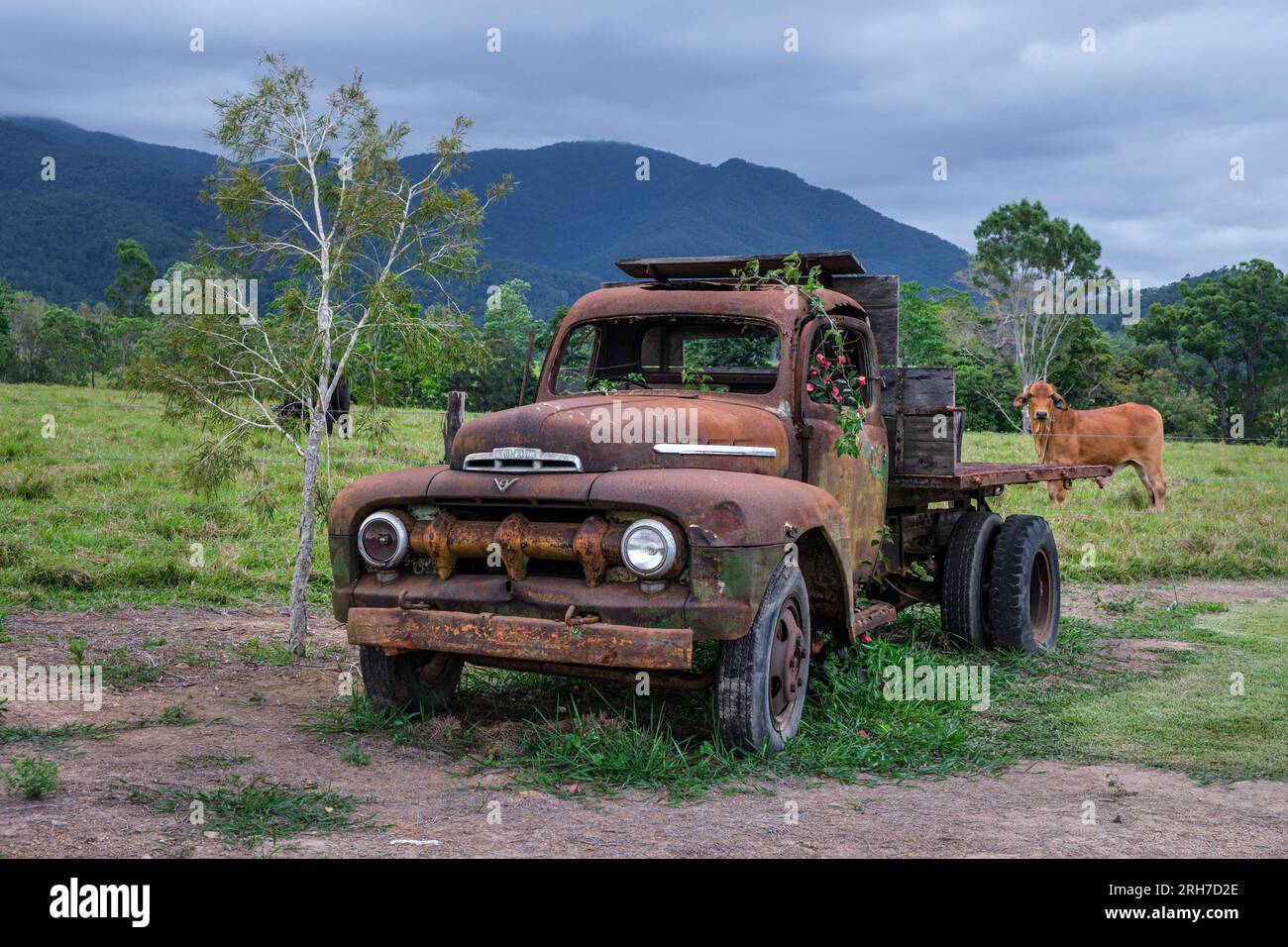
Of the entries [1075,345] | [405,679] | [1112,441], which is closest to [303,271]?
[405,679]

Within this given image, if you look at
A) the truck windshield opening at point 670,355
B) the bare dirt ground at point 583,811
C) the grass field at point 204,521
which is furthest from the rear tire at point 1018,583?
the grass field at point 204,521

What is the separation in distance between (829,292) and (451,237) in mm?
2785

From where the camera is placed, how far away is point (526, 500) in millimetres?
5754

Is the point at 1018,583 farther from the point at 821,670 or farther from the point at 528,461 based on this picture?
the point at 528,461

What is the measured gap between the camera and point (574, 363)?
7.67m

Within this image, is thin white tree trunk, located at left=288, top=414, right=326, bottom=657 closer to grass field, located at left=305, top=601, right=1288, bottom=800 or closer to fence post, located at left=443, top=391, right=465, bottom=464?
fence post, located at left=443, top=391, right=465, bottom=464

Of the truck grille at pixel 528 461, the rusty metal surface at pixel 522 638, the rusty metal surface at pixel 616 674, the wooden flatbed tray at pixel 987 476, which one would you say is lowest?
the rusty metal surface at pixel 616 674

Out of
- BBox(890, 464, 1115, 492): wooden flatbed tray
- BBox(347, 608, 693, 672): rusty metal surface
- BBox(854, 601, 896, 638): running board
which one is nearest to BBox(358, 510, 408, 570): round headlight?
BBox(347, 608, 693, 672): rusty metal surface

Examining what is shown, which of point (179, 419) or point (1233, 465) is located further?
point (1233, 465)

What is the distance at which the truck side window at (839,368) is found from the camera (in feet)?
23.1

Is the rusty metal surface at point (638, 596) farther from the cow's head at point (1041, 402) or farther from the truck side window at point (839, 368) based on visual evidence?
the cow's head at point (1041, 402)

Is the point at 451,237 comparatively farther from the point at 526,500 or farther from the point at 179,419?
the point at 526,500

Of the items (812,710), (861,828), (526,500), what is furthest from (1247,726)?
(526,500)

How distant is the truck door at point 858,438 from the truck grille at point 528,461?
151 centimetres
